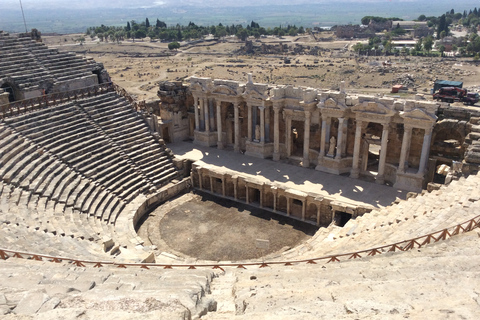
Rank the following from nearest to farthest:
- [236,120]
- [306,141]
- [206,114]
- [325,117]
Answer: [325,117], [306,141], [236,120], [206,114]

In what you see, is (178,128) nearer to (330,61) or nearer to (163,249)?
(163,249)

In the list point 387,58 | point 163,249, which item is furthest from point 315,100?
point 387,58

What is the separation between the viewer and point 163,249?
20.2 metres

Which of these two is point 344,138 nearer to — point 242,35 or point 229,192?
point 229,192

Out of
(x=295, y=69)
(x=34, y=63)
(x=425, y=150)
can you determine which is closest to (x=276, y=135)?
(x=425, y=150)

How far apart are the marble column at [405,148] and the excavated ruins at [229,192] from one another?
8cm

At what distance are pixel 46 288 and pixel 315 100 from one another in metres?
20.0

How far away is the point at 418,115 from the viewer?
21750 millimetres

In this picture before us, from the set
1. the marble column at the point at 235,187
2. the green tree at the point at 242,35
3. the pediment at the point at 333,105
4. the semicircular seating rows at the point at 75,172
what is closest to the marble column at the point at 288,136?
the pediment at the point at 333,105

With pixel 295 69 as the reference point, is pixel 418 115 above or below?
above

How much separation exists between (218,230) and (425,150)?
469 inches

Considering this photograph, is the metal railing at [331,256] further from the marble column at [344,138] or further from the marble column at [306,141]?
the marble column at [306,141]

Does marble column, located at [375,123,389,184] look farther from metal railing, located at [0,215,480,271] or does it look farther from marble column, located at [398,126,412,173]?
metal railing, located at [0,215,480,271]

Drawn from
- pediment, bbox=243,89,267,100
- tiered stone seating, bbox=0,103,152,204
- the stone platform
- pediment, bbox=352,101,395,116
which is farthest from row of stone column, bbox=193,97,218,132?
pediment, bbox=352,101,395,116
